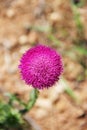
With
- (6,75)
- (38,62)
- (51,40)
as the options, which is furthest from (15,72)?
(38,62)

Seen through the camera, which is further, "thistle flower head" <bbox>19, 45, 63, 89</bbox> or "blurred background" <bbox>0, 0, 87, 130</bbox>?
"blurred background" <bbox>0, 0, 87, 130</bbox>

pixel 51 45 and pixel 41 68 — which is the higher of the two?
pixel 51 45

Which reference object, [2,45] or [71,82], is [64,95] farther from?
[2,45]

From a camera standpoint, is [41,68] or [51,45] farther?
[51,45]

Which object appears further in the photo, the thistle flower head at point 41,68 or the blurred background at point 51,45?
the blurred background at point 51,45

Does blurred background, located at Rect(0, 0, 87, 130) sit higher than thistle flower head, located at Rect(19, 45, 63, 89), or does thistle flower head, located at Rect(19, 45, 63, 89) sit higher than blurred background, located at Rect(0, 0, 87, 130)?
blurred background, located at Rect(0, 0, 87, 130)
